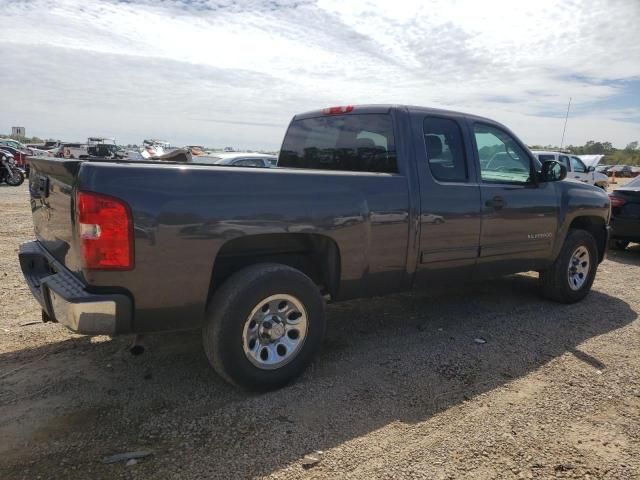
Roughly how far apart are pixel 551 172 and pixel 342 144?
7.14ft

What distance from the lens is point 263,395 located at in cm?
327

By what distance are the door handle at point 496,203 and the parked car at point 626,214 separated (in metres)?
5.37

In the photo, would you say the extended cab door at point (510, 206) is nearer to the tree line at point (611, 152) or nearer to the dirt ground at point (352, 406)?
the dirt ground at point (352, 406)

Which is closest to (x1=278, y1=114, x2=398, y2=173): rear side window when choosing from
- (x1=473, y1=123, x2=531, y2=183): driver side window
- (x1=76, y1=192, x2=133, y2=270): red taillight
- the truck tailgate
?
(x1=473, y1=123, x2=531, y2=183): driver side window

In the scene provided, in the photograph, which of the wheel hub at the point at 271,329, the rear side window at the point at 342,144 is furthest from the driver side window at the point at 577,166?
the wheel hub at the point at 271,329

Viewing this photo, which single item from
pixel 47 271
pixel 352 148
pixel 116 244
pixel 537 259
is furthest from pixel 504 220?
pixel 47 271

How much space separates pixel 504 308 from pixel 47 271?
14.2 feet

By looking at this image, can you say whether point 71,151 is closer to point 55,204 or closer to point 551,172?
point 55,204

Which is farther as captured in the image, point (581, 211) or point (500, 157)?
point (581, 211)

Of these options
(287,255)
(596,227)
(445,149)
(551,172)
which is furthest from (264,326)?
(596,227)

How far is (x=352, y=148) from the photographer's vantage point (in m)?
4.32

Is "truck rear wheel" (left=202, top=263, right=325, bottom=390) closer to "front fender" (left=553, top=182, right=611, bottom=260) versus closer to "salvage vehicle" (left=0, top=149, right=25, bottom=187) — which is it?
"front fender" (left=553, top=182, right=611, bottom=260)

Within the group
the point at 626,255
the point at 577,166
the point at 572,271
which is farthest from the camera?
the point at 577,166

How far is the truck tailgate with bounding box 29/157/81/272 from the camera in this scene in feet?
9.36
